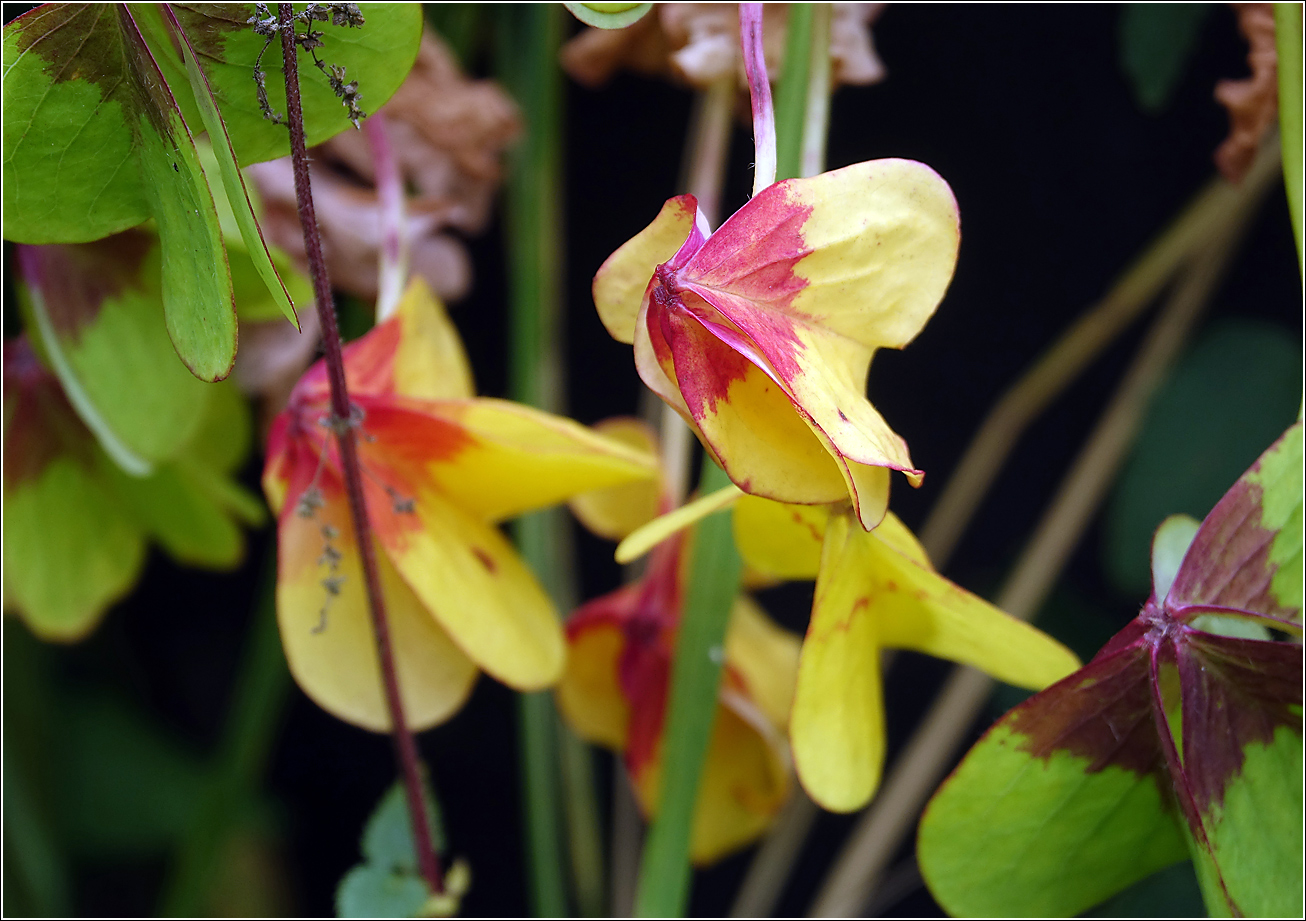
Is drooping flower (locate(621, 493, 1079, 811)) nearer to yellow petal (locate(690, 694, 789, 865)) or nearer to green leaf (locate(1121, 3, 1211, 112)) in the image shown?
yellow petal (locate(690, 694, 789, 865))

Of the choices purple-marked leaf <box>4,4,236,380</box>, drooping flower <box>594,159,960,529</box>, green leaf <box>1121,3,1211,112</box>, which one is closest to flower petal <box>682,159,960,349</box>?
drooping flower <box>594,159,960,529</box>

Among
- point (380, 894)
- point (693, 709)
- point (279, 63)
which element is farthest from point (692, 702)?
point (279, 63)

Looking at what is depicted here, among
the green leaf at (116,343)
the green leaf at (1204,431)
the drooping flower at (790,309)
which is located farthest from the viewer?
the green leaf at (1204,431)

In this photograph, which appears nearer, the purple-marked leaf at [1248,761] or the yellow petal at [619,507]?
the purple-marked leaf at [1248,761]

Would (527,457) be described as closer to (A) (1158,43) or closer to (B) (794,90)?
(B) (794,90)

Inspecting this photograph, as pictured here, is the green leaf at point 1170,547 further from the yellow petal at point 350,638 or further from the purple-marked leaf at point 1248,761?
the yellow petal at point 350,638

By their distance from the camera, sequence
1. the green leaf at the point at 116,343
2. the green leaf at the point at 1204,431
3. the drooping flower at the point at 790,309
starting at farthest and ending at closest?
the green leaf at the point at 1204,431, the green leaf at the point at 116,343, the drooping flower at the point at 790,309

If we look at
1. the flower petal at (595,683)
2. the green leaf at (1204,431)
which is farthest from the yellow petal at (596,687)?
the green leaf at (1204,431)
